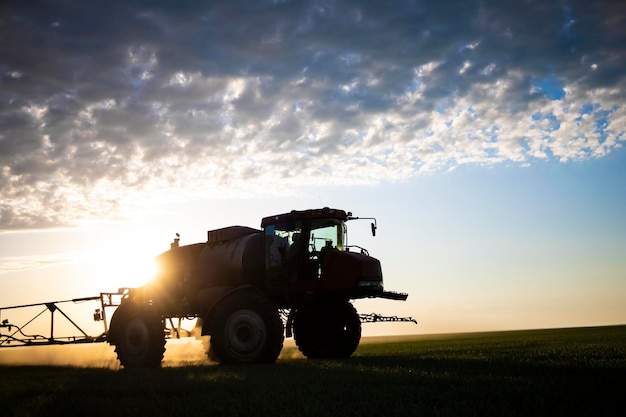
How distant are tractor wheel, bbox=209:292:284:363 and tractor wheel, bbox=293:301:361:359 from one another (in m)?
2.74

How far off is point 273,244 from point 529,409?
413 inches

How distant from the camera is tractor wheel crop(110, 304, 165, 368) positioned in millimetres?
16156

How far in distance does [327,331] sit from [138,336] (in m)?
5.61

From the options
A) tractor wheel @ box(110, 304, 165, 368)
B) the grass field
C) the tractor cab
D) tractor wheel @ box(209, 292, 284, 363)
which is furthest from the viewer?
tractor wheel @ box(110, 304, 165, 368)

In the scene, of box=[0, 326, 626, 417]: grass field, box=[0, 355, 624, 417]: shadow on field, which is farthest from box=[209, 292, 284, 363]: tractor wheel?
box=[0, 355, 624, 417]: shadow on field

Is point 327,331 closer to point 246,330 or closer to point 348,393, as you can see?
point 246,330

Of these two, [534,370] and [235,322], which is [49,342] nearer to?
[235,322]

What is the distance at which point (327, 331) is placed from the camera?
17594mm

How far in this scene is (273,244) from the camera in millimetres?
16406

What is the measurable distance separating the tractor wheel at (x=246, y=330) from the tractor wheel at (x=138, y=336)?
2060mm

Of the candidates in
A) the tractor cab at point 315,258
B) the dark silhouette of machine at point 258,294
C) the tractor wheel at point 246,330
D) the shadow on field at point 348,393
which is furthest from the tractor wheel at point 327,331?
the shadow on field at point 348,393

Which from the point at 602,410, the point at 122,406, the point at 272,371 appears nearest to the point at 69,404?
the point at 122,406

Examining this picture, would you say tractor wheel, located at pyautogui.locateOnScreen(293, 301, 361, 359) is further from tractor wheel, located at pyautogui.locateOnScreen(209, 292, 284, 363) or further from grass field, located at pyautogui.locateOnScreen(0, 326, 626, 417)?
grass field, located at pyautogui.locateOnScreen(0, 326, 626, 417)

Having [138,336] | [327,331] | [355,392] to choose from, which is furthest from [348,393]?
[138,336]
